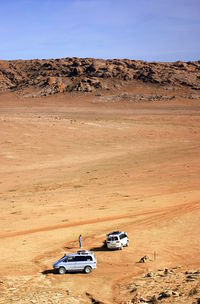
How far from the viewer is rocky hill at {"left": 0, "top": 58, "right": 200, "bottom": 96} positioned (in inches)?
4609

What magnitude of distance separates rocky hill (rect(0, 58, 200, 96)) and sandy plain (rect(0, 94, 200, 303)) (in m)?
27.3

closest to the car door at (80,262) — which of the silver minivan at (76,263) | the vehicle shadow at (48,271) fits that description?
the silver minivan at (76,263)

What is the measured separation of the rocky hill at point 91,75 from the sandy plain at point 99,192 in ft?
89.5

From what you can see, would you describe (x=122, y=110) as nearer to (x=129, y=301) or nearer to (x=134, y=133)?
(x=134, y=133)

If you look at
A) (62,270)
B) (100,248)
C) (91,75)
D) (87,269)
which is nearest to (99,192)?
(100,248)

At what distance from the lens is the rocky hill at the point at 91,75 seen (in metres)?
117

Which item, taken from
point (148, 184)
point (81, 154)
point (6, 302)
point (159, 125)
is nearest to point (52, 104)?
point (159, 125)

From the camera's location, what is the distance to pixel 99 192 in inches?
1662

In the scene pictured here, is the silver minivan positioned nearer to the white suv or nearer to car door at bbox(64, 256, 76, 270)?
car door at bbox(64, 256, 76, 270)

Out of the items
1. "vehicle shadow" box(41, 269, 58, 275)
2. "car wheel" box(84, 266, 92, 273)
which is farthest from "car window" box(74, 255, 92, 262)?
"vehicle shadow" box(41, 269, 58, 275)

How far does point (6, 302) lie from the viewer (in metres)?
19.7

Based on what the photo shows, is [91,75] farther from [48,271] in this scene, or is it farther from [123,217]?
[48,271]

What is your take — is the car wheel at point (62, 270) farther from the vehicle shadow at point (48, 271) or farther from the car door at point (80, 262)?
the car door at point (80, 262)

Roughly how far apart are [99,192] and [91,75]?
8262 cm
